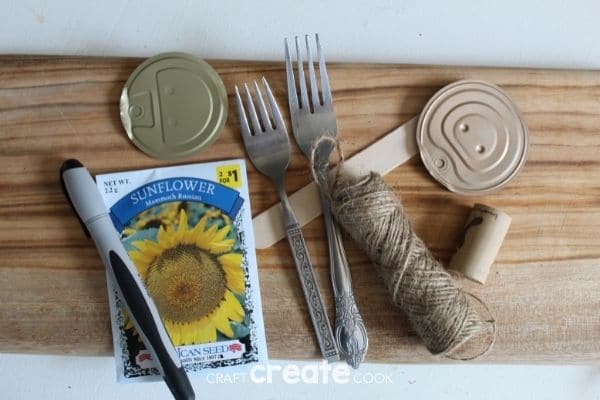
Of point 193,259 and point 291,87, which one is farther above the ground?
point 291,87

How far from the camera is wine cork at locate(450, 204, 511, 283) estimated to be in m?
0.64

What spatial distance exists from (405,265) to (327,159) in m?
0.16

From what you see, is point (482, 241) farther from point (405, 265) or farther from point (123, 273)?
point (123, 273)

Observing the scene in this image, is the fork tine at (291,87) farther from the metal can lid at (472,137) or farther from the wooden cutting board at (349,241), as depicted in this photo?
the metal can lid at (472,137)

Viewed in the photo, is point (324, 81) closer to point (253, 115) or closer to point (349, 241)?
point (253, 115)

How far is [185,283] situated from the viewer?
675 mm

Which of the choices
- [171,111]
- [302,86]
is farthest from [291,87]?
[171,111]

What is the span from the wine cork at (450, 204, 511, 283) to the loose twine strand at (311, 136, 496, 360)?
0.03 m

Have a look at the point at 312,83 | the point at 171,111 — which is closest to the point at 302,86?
the point at 312,83

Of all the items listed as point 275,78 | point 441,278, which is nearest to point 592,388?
point 441,278

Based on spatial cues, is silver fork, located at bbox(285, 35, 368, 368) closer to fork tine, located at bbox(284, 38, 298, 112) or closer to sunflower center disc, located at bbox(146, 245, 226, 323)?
fork tine, located at bbox(284, 38, 298, 112)

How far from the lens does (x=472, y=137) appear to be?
0.67 m

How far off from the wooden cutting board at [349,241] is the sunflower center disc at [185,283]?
0.20ft

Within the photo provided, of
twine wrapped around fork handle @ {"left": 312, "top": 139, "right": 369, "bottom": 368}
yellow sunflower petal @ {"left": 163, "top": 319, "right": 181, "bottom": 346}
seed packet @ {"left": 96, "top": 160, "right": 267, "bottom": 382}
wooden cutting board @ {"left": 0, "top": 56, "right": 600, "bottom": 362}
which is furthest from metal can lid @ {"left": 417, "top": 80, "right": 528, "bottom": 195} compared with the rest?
yellow sunflower petal @ {"left": 163, "top": 319, "right": 181, "bottom": 346}
